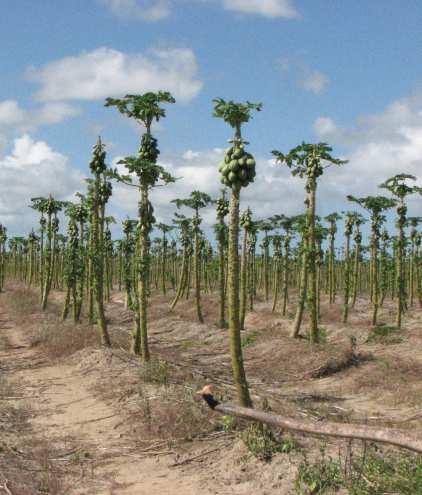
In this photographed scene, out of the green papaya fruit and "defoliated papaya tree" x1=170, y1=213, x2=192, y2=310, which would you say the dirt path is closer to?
the green papaya fruit

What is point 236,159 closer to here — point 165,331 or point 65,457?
point 65,457

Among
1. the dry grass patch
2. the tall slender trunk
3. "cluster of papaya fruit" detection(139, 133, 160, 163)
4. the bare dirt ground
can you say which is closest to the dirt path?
the bare dirt ground

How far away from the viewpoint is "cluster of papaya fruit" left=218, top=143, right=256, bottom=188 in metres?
11.7

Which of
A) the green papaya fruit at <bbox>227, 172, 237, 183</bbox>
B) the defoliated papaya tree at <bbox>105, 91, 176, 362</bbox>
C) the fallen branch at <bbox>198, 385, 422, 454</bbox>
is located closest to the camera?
the fallen branch at <bbox>198, 385, 422, 454</bbox>

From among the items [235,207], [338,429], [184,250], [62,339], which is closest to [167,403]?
[235,207]

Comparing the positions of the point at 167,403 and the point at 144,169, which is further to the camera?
the point at 144,169

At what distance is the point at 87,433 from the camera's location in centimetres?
1292

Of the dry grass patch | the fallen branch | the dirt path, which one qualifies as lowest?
the dirt path

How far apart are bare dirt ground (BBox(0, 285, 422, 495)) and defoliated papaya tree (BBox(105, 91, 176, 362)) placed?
230 centimetres

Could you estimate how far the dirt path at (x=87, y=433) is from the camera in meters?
9.84

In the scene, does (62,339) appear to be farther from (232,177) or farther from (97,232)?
(232,177)

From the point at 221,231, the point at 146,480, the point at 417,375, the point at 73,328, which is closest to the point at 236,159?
the point at 146,480

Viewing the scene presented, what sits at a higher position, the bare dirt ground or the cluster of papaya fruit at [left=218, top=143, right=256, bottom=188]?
the cluster of papaya fruit at [left=218, top=143, right=256, bottom=188]

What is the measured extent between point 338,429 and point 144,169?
1379cm
